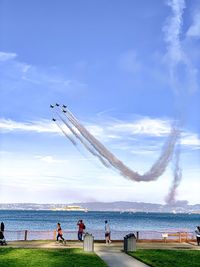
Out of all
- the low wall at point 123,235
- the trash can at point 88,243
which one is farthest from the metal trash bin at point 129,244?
the low wall at point 123,235

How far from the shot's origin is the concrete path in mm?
26203

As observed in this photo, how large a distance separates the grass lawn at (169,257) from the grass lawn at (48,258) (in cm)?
309

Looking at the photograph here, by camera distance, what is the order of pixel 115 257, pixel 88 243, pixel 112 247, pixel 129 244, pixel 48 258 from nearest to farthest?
pixel 48 258 → pixel 115 257 → pixel 88 243 → pixel 129 244 → pixel 112 247

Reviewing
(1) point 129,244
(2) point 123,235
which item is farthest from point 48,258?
(2) point 123,235

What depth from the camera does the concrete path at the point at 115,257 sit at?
2620 cm

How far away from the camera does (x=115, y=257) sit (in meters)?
29.7

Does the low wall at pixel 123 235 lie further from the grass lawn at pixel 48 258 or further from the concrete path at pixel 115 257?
the grass lawn at pixel 48 258

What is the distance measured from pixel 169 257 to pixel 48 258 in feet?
26.9

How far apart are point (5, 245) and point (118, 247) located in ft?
29.9

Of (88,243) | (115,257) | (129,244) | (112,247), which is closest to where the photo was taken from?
(115,257)

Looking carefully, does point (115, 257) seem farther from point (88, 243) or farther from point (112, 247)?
point (112, 247)

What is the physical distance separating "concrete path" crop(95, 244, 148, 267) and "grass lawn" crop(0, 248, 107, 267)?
62cm

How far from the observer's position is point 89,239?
33.0 meters

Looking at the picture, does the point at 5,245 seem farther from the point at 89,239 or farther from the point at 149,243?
the point at 149,243
